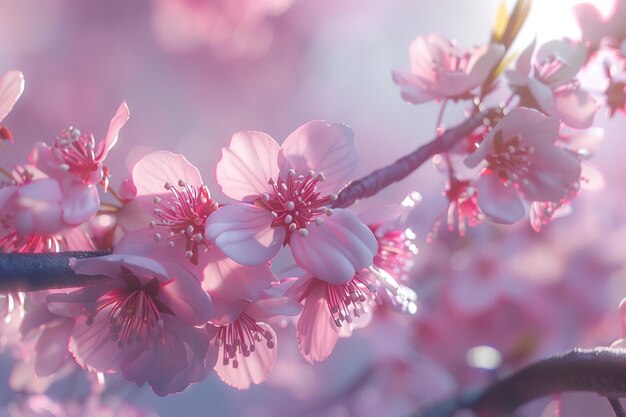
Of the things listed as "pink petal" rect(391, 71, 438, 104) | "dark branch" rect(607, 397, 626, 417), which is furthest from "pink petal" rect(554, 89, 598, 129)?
"dark branch" rect(607, 397, 626, 417)

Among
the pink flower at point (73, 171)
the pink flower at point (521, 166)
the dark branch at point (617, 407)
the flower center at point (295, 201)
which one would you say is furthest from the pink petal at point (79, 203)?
the dark branch at point (617, 407)

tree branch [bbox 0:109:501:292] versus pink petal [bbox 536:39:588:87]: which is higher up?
pink petal [bbox 536:39:588:87]

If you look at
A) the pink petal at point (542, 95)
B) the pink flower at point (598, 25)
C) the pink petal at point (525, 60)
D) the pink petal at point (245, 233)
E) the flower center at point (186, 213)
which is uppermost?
the pink flower at point (598, 25)

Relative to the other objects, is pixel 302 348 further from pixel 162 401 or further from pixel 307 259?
pixel 162 401

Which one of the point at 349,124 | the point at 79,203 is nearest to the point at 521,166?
the point at 79,203

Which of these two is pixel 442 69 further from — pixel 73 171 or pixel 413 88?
pixel 73 171

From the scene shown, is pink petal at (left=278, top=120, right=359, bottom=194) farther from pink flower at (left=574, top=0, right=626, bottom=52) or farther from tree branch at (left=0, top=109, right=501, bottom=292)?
pink flower at (left=574, top=0, right=626, bottom=52)

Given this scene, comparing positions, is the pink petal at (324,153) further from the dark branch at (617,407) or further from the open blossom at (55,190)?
the dark branch at (617,407)

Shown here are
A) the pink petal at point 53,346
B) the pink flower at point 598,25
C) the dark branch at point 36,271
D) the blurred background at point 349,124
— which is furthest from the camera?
the blurred background at point 349,124
